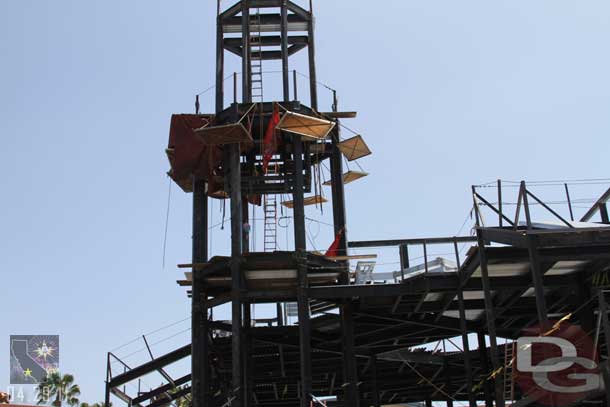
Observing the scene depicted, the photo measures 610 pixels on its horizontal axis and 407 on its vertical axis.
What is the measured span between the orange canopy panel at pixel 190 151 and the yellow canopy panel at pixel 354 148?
15.1 feet

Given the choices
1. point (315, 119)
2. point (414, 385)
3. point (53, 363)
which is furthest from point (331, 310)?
point (53, 363)

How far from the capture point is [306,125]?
2498 cm

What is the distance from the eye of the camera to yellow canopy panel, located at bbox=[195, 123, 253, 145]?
24.2 meters

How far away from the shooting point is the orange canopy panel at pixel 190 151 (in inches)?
1024

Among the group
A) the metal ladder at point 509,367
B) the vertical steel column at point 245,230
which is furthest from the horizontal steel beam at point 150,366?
the metal ladder at point 509,367

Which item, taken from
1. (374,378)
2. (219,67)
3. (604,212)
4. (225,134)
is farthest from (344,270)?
(219,67)

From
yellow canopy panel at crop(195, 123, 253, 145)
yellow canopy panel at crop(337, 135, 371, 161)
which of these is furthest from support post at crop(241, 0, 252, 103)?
yellow canopy panel at crop(337, 135, 371, 161)

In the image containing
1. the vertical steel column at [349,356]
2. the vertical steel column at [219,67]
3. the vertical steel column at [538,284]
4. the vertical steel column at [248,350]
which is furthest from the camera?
the vertical steel column at [219,67]

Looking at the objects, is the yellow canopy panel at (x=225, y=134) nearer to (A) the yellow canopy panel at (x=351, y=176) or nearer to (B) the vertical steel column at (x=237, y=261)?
(B) the vertical steel column at (x=237, y=261)

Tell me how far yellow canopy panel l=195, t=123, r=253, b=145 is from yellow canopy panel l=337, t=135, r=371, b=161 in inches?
160

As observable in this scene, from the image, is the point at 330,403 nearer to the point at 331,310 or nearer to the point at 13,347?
the point at 331,310

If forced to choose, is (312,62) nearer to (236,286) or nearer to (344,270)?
(344,270)

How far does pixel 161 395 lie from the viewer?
3167 centimetres

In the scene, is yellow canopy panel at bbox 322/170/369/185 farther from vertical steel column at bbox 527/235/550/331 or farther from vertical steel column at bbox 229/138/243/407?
vertical steel column at bbox 527/235/550/331
